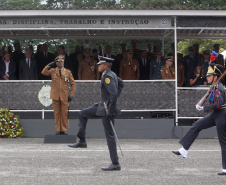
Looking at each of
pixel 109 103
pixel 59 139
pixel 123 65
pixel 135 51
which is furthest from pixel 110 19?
pixel 109 103

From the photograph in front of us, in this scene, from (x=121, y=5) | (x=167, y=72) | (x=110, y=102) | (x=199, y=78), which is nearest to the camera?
(x=110, y=102)

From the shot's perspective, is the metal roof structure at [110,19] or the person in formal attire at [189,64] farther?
the person in formal attire at [189,64]

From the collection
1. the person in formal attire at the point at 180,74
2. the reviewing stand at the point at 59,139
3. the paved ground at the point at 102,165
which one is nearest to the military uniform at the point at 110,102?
the paved ground at the point at 102,165

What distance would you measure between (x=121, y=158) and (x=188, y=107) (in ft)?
17.8

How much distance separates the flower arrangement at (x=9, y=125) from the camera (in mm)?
15906

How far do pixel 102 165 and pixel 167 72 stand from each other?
6.76m

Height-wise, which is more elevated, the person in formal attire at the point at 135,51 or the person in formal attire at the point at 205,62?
the person in formal attire at the point at 135,51

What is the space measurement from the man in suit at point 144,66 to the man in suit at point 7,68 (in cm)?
382

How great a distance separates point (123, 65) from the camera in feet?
57.7

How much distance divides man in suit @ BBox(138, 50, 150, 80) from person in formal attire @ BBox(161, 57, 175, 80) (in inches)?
41.5

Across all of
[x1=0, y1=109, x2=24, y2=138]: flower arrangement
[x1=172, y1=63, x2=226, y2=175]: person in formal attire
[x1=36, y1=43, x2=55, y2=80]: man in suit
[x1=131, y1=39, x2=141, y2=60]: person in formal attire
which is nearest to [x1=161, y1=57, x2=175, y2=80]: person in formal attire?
[x1=131, y1=39, x2=141, y2=60]: person in formal attire

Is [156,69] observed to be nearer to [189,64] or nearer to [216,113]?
[189,64]

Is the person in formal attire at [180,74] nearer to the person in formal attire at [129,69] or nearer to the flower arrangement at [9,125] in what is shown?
the person in formal attire at [129,69]

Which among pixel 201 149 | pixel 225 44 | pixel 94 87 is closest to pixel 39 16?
pixel 94 87
